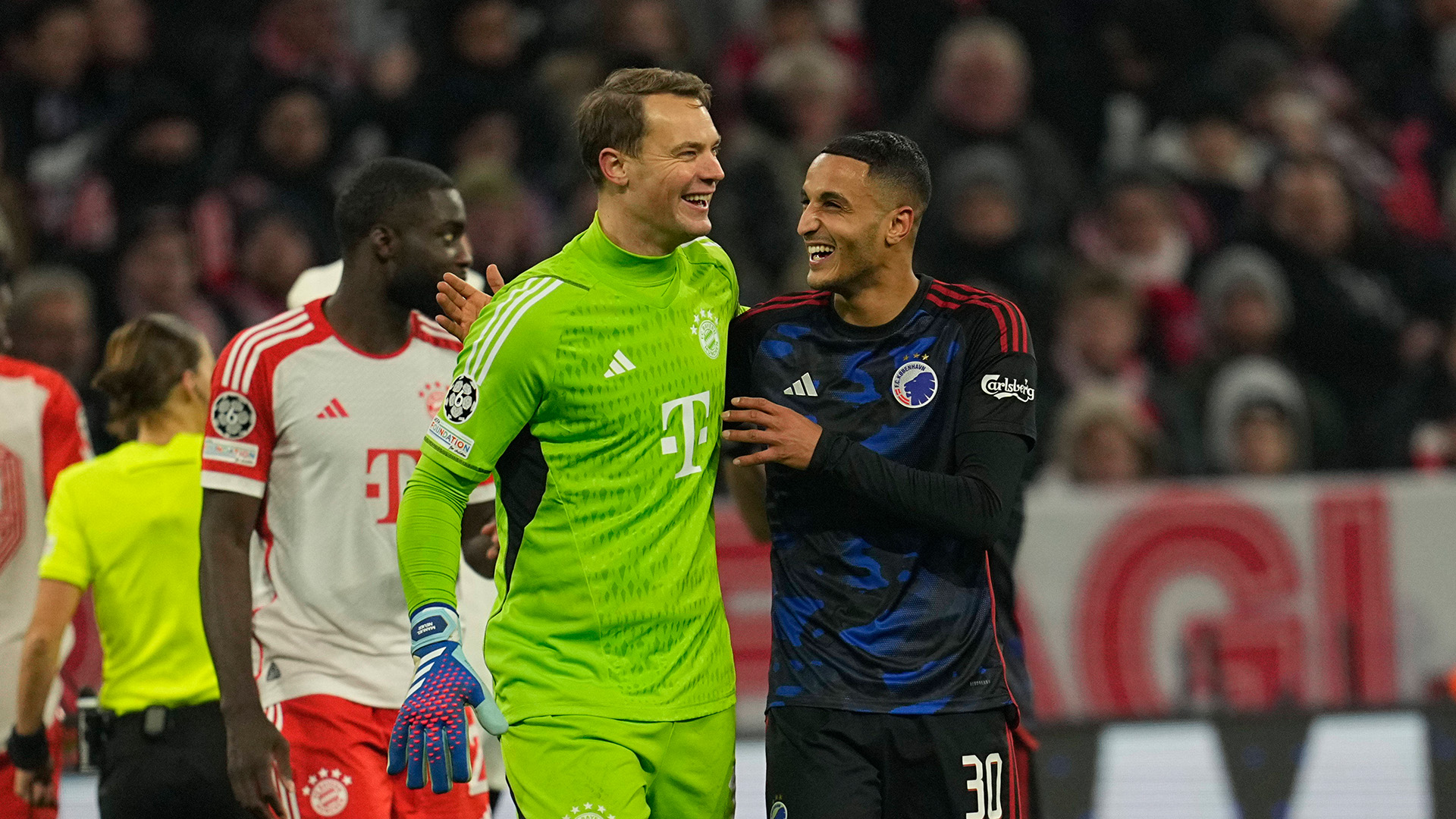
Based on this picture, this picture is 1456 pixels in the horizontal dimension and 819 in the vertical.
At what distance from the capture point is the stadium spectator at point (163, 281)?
948cm

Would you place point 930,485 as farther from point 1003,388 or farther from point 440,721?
point 440,721

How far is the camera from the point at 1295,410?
31.2 feet

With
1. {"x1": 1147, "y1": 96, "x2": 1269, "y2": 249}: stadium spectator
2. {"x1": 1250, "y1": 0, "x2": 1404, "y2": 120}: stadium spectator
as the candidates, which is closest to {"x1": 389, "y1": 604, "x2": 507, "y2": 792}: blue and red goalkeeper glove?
{"x1": 1147, "y1": 96, "x2": 1269, "y2": 249}: stadium spectator

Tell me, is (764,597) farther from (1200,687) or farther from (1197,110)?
(1197,110)

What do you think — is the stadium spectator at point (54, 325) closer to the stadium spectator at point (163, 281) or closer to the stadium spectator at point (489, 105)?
the stadium spectator at point (163, 281)

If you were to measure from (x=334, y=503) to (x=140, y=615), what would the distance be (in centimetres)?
92

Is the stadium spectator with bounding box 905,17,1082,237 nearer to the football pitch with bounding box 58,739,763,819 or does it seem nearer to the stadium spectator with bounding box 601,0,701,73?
the stadium spectator with bounding box 601,0,701,73

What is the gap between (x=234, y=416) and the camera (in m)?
4.71

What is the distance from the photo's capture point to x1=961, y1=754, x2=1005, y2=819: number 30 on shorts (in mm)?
4266

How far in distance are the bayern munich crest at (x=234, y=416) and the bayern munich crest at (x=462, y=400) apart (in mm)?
839

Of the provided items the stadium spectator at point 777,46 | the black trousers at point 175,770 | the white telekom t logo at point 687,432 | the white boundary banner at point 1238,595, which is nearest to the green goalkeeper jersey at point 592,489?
the white telekom t logo at point 687,432

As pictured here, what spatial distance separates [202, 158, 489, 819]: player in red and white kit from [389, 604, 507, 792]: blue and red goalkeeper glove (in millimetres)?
827

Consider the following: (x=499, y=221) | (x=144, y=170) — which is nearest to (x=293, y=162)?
(x=144, y=170)

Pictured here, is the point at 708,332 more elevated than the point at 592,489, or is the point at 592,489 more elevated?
the point at 708,332
